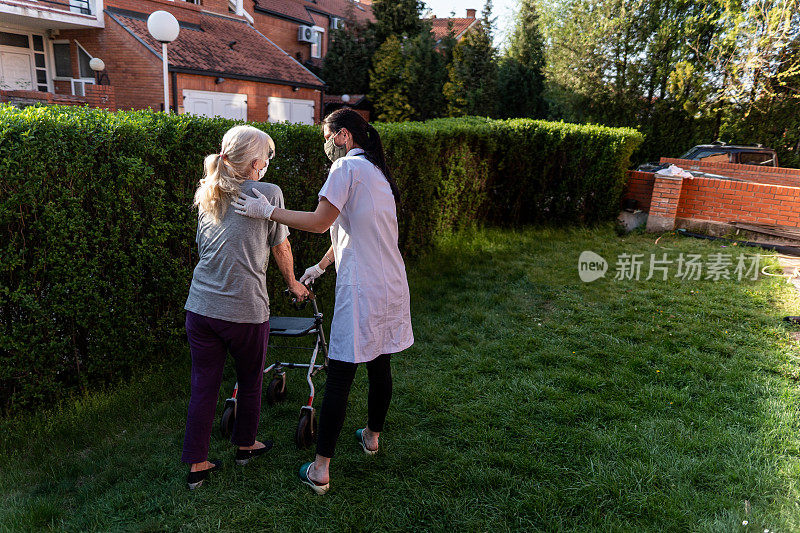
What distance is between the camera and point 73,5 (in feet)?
57.9

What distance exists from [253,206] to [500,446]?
218 cm

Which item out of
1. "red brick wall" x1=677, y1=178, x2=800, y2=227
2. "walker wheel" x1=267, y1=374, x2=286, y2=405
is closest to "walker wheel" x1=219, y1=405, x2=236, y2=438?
"walker wheel" x1=267, y1=374, x2=286, y2=405

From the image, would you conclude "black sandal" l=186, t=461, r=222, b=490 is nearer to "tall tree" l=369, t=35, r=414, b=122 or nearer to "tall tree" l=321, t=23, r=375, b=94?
"tall tree" l=369, t=35, r=414, b=122

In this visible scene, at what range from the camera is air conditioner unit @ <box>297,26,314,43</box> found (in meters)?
31.4

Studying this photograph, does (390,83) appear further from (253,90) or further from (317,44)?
(317,44)

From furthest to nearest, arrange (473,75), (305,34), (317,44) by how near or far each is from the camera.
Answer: (317,44) < (305,34) < (473,75)

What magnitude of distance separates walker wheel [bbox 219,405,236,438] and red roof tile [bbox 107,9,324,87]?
56.2 ft

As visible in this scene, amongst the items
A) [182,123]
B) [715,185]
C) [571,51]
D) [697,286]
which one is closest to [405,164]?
[182,123]

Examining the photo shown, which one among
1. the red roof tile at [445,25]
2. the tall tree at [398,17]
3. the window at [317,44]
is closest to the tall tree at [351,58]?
the tall tree at [398,17]

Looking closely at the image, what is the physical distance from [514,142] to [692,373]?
639 centimetres

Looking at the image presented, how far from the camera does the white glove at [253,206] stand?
2.72 meters

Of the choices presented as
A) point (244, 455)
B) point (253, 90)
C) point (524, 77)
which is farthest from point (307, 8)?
point (244, 455)

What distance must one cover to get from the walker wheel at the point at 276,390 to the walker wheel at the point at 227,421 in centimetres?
43

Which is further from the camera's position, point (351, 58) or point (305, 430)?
point (351, 58)
